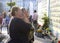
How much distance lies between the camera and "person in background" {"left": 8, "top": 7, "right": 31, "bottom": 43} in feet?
11.6

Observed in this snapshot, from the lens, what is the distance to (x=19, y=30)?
11.7 feet

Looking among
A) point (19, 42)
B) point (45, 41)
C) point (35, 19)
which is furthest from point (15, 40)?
point (35, 19)

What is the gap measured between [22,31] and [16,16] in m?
0.30

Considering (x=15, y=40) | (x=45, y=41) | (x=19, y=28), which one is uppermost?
(x=19, y=28)

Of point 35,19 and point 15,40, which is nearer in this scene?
point 15,40

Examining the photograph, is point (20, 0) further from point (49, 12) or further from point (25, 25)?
point (25, 25)

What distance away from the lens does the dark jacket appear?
3535 millimetres

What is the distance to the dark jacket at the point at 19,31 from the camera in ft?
11.6

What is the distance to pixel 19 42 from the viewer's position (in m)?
3.58

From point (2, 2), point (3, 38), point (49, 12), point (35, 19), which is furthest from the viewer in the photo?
point (2, 2)

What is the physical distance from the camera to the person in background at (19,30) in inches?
139

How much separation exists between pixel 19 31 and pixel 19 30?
0.02 m

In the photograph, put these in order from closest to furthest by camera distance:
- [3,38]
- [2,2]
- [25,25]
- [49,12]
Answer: [25,25] < [3,38] < [49,12] < [2,2]

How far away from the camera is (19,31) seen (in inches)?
140
